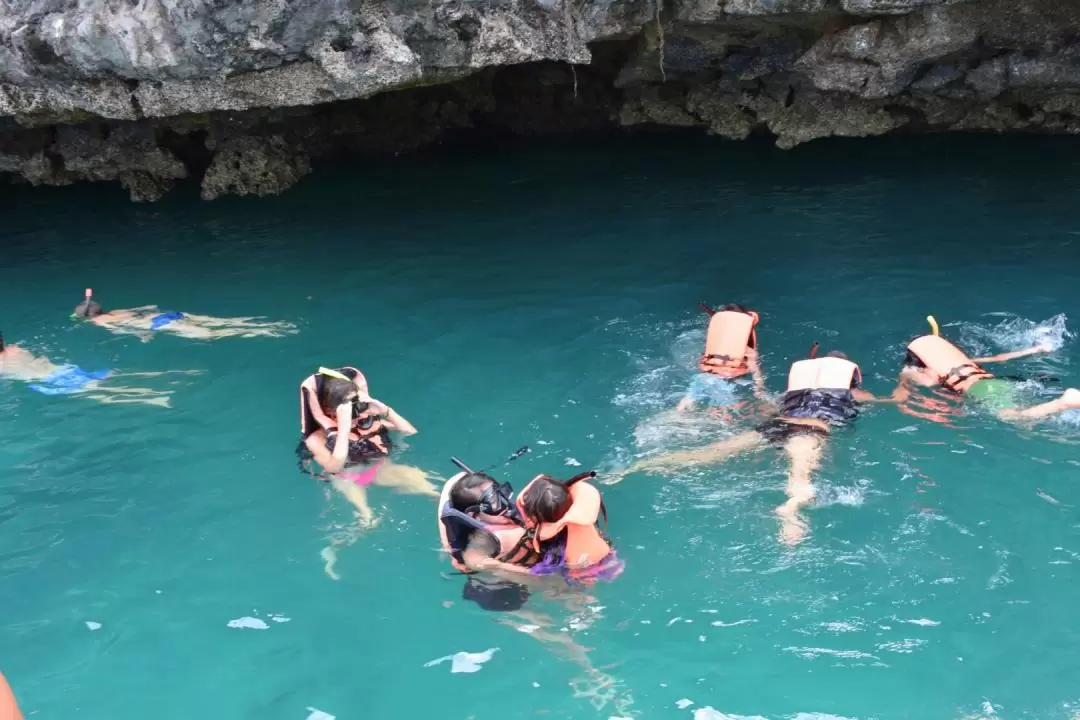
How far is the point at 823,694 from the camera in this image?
449 cm

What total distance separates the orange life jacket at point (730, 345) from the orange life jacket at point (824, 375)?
1.98 ft

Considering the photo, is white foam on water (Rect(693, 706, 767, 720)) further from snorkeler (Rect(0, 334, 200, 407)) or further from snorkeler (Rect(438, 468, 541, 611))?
snorkeler (Rect(0, 334, 200, 407))

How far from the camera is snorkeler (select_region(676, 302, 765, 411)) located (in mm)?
7195

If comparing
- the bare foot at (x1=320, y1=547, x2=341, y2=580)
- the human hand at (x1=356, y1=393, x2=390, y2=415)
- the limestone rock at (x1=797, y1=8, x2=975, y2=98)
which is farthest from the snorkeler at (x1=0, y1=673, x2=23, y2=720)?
the limestone rock at (x1=797, y1=8, x2=975, y2=98)

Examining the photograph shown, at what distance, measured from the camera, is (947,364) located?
267 inches

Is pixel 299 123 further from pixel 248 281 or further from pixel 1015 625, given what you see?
pixel 1015 625

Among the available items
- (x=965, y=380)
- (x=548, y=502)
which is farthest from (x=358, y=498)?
(x=965, y=380)

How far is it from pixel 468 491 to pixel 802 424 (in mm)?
2600

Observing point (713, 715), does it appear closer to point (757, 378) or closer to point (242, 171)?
point (757, 378)

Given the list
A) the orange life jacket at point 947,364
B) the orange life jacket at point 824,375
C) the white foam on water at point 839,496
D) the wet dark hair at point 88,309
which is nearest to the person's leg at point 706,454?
the orange life jacket at point 824,375

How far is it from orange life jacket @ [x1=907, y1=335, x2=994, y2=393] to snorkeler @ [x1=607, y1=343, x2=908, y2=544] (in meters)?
0.60

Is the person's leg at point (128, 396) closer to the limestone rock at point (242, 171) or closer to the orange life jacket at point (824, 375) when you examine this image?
the orange life jacket at point (824, 375)

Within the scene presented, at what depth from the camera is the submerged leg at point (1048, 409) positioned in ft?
20.6

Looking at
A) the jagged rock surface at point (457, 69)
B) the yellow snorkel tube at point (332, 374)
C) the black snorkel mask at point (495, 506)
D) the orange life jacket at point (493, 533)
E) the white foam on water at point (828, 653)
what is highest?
the jagged rock surface at point (457, 69)
